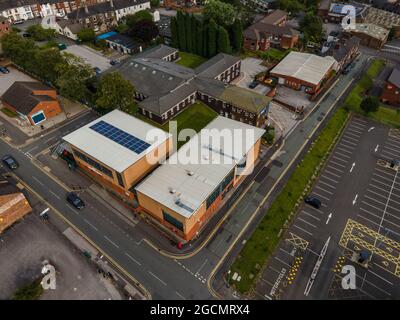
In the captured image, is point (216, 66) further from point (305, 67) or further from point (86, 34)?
point (86, 34)

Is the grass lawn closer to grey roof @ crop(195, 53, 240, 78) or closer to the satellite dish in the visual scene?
grey roof @ crop(195, 53, 240, 78)

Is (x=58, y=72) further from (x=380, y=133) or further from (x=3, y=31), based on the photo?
(x=380, y=133)

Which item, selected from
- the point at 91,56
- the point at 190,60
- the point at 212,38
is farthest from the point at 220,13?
the point at 91,56

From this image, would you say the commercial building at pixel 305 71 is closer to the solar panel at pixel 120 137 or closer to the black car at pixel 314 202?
the black car at pixel 314 202

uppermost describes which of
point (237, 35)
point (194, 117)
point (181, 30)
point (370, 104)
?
point (181, 30)

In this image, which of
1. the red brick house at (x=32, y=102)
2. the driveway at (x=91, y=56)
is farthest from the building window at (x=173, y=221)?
the driveway at (x=91, y=56)

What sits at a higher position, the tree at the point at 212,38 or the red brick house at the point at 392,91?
the tree at the point at 212,38
